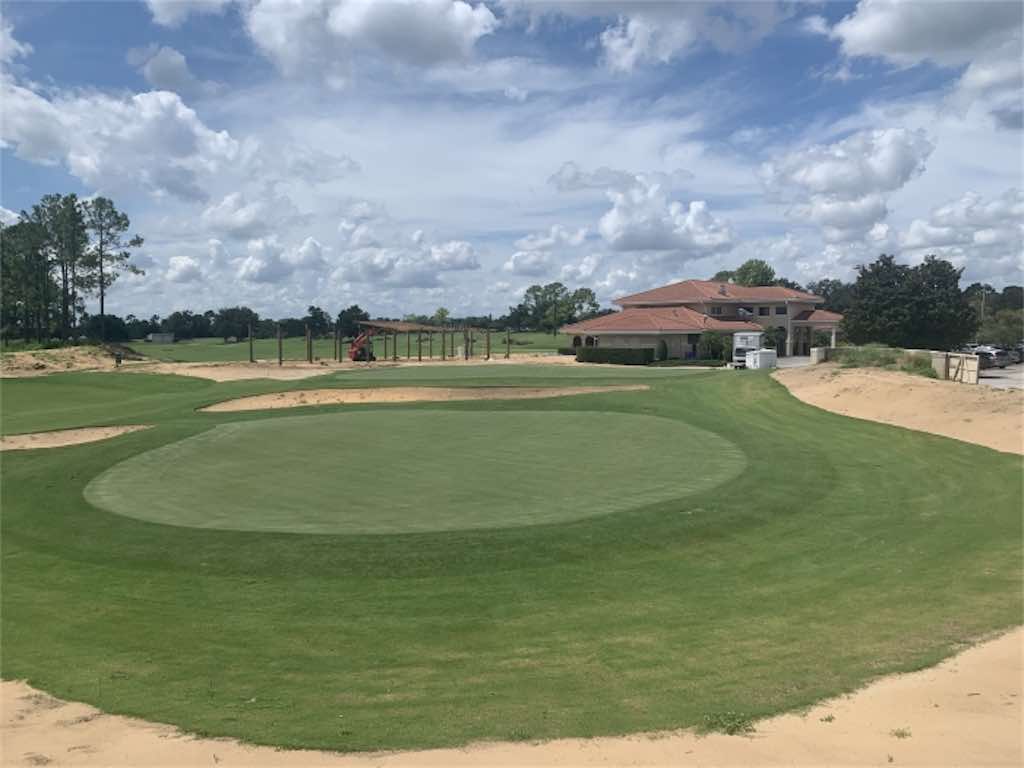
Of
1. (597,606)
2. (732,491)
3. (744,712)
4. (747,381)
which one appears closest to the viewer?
(744,712)

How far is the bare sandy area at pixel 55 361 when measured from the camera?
6000cm

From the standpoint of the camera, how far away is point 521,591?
1077 centimetres

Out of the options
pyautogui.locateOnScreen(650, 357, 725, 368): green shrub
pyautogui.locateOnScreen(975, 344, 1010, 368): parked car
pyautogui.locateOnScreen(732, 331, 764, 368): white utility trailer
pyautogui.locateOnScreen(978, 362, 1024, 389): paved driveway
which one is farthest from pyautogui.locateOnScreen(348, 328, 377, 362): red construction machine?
pyautogui.locateOnScreen(975, 344, 1010, 368): parked car

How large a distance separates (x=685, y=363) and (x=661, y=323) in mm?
7865

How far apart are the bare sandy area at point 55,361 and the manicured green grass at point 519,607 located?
163ft

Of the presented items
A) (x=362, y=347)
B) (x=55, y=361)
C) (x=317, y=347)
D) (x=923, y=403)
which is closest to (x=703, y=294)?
(x=362, y=347)

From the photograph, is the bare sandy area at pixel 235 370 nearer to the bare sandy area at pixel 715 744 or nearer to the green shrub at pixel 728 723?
the bare sandy area at pixel 715 744

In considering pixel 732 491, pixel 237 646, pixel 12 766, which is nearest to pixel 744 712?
pixel 237 646

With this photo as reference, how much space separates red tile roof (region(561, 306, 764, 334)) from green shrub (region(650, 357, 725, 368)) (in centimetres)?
375

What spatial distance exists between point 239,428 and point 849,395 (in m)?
20.4

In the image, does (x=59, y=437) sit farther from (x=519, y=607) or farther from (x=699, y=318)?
(x=699, y=318)

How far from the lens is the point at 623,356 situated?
211 feet

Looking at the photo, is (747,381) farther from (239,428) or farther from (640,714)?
(640,714)

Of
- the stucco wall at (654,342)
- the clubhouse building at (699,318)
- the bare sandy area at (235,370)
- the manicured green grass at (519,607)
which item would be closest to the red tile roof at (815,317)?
the clubhouse building at (699,318)
